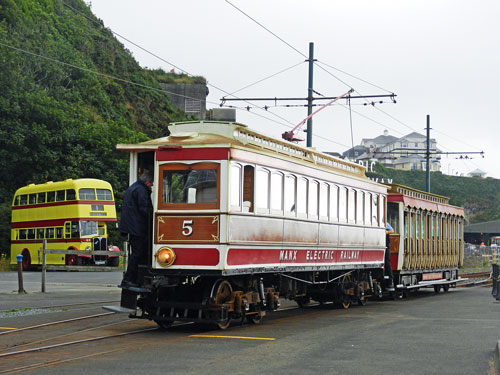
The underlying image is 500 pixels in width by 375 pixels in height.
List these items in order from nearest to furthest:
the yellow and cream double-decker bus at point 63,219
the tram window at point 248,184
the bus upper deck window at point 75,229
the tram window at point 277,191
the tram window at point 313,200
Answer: the tram window at point 248,184, the tram window at point 277,191, the tram window at point 313,200, the bus upper deck window at point 75,229, the yellow and cream double-decker bus at point 63,219

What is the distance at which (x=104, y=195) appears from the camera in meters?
43.8

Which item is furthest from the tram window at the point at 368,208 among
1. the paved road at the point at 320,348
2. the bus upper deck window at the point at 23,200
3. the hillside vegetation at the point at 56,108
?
the bus upper deck window at the point at 23,200

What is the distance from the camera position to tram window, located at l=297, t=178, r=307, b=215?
16641 millimetres

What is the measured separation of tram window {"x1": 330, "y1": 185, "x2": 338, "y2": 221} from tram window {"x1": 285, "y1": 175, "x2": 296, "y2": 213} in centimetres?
235

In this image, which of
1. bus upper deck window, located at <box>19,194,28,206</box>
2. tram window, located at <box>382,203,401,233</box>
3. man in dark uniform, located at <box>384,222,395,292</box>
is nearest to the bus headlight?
man in dark uniform, located at <box>384,222,395,292</box>

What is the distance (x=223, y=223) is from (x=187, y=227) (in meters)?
0.59

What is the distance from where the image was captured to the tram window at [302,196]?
16641 millimetres

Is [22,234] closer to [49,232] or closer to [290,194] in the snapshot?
[49,232]

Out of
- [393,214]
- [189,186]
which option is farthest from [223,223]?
[393,214]

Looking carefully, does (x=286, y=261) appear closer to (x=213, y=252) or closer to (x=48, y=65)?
(x=213, y=252)

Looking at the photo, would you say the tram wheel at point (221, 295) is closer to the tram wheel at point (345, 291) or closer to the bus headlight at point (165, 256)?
the bus headlight at point (165, 256)

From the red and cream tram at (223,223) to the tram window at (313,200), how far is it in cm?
2

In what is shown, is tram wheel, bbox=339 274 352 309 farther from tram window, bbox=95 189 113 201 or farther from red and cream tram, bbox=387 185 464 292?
tram window, bbox=95 189 113 201

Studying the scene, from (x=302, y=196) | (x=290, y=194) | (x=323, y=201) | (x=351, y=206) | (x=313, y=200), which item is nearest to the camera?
(x=290, y=194)
